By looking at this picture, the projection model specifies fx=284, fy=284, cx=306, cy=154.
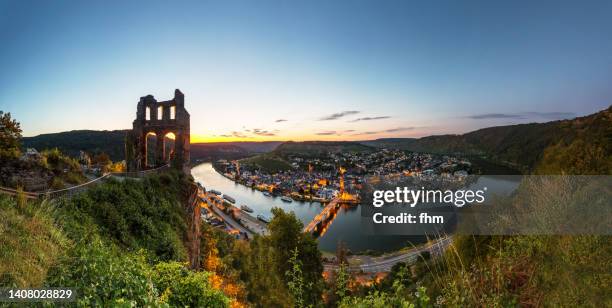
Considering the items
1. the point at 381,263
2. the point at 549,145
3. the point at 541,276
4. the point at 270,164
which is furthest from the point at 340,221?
the point at 270,164

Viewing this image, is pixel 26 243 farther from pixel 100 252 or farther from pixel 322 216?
pixel 322 216

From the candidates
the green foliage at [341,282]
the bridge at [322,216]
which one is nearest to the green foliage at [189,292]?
the green foliage at [341,282]

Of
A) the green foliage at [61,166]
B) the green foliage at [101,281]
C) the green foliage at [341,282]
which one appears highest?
the green foliage at [61,166]

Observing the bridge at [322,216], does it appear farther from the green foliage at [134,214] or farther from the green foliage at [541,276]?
the green foliage at [541,276]

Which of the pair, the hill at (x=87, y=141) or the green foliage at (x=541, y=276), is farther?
the hill at (x=87, y=141)

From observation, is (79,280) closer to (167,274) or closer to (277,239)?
(167,274)

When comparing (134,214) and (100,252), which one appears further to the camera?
(134,214)

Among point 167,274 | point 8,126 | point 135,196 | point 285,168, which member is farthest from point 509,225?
point 285,168
